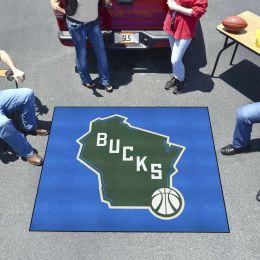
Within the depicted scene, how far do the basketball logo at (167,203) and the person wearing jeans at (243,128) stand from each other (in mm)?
916

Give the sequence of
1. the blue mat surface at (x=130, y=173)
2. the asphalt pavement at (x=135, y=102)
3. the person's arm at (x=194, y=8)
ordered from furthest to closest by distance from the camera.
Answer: the person's arm at (x=194, y=8) < the blue mat surface at (x=130, y=173) < the asphalt pavement at (x=135, y=102)

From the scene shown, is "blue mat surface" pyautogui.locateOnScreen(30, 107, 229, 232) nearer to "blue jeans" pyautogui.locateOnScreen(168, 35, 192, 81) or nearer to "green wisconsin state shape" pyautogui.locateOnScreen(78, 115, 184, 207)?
"green wisconsin state shape" pyautogui.locateOnScreen(78, 115, 184, 207)

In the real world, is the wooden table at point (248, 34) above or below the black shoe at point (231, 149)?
above

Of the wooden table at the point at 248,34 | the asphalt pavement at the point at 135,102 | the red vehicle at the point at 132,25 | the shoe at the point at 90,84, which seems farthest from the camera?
the shoe at the point at 90,84

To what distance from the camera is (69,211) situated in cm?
383

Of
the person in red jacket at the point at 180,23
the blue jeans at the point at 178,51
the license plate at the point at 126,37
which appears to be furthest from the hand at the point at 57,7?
the blue jeans at the point at 178,51

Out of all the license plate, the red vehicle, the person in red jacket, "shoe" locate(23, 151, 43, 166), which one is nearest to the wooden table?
the person in red jacket

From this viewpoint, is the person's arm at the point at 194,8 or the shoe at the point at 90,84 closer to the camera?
the person's arm at the point at 194,8

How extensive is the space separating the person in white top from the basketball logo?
1892 millimetres

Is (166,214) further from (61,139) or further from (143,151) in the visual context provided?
(61,139)

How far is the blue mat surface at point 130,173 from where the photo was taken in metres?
3.75

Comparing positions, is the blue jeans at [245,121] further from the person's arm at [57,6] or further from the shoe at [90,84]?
the person's arm at [57,6]

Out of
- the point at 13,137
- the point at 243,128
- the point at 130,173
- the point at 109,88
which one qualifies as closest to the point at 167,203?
the point at 130,173

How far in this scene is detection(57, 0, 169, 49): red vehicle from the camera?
15.3 ft
